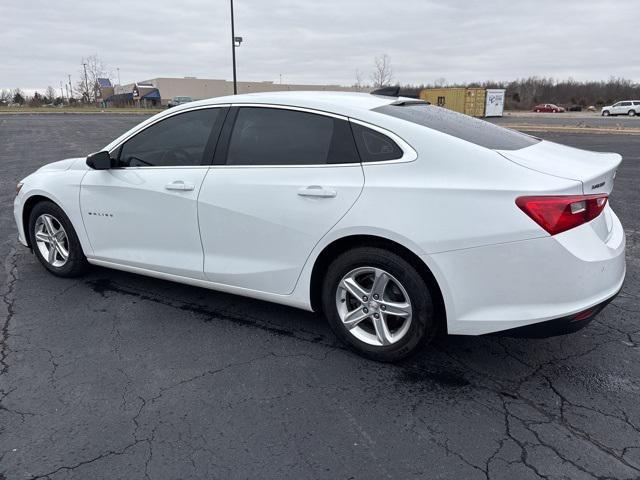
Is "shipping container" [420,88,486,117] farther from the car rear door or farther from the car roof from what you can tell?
the car rear door

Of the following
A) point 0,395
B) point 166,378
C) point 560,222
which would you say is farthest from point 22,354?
point 560,222

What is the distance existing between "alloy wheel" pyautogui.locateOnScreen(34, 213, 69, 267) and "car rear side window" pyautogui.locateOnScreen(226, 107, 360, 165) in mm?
2117

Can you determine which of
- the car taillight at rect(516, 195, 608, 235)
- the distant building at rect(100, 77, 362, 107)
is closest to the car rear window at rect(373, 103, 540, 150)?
the car taillight at rect(516, 195, 608, 235)

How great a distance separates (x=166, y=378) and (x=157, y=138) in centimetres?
196

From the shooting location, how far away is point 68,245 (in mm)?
4641

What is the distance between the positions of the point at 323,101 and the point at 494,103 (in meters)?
47.8

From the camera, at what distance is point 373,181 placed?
9.85ft

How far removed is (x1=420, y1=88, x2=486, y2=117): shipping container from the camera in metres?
43.8

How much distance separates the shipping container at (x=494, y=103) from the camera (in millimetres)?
45719

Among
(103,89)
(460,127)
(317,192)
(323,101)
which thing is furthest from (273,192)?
(103,89)

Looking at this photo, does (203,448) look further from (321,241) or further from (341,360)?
(321,241)

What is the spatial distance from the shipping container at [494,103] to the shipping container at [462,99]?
1001 mm

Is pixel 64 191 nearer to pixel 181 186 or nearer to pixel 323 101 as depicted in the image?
pixel 181 186

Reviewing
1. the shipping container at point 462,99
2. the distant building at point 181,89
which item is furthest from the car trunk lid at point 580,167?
the distant building at point 181,89
